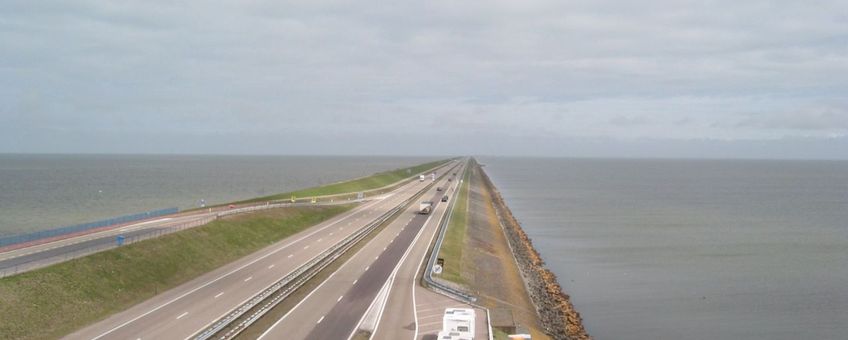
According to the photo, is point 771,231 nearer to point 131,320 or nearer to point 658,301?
point 658,301

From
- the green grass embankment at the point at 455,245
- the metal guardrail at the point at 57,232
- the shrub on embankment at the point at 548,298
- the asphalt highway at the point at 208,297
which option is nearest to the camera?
the asphalt highway at the point at 208,297

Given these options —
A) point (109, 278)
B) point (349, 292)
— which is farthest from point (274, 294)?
point (109, 278)

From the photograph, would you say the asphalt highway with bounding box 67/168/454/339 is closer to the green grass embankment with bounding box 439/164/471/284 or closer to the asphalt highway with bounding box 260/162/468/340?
the asphalt highway with bounding box 260/162/468/340

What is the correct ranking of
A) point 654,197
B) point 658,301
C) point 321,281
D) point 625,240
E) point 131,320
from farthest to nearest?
1. point 654,197
2. point 625,240
3. point 658,301
4. point 321,281
5. point 131,320

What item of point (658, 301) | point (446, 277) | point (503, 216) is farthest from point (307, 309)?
point (503, 216)

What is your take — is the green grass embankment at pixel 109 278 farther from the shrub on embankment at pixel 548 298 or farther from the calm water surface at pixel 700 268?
the calm water surface at pixel 700 268

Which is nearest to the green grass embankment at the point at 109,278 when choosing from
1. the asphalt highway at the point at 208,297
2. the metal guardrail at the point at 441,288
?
the asphalt highway at the point at 208,297

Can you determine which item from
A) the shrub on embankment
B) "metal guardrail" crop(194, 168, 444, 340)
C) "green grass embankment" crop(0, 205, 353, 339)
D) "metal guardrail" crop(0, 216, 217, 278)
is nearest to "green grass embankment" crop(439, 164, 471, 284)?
the shrub on embankment
